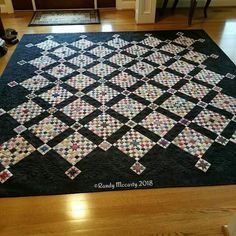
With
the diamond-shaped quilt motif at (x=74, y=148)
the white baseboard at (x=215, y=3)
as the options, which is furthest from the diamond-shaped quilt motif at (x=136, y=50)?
the white baseboard at (x=215, y=3)

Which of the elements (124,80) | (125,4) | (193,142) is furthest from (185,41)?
(193,142)

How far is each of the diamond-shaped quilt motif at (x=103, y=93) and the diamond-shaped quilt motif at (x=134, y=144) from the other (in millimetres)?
449

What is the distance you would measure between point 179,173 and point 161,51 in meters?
1.64

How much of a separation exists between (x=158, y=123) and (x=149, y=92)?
0.41m

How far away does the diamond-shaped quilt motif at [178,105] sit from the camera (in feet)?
6.77

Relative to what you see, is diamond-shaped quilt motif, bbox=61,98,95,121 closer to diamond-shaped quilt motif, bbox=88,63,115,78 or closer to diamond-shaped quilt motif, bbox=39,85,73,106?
diamond-shaped quilt motif, bbox=39,85,73,106

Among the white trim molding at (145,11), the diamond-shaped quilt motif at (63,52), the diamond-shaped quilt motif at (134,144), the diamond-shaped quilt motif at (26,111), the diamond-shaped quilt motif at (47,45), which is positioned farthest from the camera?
the white trim molding at (145,11)

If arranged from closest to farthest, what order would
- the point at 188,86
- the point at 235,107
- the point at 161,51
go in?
the point at 235,107, the point at 188,86, the point at 161,51

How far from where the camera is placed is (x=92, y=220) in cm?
138

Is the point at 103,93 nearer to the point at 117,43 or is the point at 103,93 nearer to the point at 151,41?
the point at 117,43

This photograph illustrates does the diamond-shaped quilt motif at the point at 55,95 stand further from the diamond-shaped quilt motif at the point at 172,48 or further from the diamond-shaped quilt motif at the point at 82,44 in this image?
the diamond-shaped quilt motif at the point at 172,48

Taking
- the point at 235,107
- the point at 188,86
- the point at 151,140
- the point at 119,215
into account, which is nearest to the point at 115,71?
the point at 188,86

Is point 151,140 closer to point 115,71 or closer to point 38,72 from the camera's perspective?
point 115,71

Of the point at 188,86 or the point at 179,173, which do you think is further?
the point at 188,86
